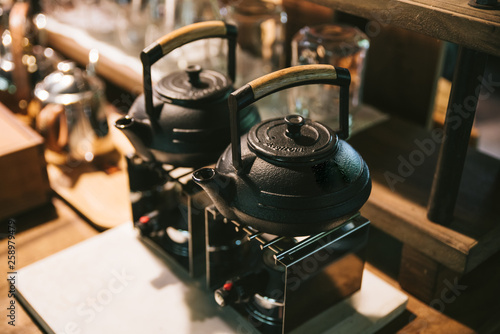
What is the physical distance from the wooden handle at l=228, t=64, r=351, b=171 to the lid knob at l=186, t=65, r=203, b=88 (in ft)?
0.88

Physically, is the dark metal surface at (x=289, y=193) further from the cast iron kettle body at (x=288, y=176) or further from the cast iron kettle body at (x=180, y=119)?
the cast iron kettle body at (x=180, y=119)

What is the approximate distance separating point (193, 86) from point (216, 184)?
13.0 inches

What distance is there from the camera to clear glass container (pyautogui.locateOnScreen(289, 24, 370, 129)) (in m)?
1.64

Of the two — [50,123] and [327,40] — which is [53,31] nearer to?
[50,123]

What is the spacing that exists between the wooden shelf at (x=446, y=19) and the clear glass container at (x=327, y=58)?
0.48m

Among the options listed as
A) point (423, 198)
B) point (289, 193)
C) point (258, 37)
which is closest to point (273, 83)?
point (289, 193)

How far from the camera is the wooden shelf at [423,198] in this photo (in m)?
1.21

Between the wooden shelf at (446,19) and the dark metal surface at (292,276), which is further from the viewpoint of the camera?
the dark metal surface at (292,276)

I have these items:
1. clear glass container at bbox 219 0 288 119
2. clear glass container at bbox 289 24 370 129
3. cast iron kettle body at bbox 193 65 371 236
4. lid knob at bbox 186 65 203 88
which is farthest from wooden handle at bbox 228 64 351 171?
clear glass container at bbox 219 0 288 119

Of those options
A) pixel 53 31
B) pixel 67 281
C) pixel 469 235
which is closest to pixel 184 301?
pixel 67 281

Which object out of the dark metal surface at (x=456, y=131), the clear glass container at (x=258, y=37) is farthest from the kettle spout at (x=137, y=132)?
the clear glass container at (x=258, y=37)

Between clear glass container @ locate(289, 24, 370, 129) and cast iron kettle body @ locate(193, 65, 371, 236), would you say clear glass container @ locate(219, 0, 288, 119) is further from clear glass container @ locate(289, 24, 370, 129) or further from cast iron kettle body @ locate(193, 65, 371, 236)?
cast iron kettle body @ locate(193, 65, 371, 236)

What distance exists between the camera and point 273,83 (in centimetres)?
100

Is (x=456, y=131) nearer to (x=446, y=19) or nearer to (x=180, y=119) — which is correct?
(x=446, y=19)
